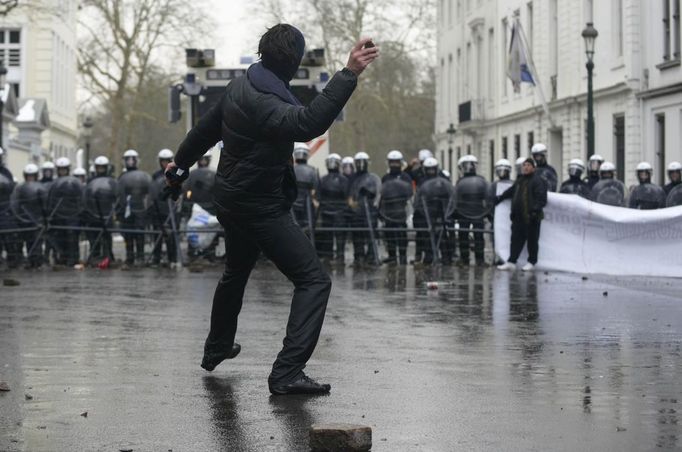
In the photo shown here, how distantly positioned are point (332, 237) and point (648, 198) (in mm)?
5227

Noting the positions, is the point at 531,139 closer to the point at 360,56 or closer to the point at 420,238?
the point at 420,238

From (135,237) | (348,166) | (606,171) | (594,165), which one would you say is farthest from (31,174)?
(606,171)

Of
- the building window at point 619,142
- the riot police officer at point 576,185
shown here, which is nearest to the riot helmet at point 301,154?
the riot police officer at point 576,185

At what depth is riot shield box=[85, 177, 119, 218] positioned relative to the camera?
24641 millimetres

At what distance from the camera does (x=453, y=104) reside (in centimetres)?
6819

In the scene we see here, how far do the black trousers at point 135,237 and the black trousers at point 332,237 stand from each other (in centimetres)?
282

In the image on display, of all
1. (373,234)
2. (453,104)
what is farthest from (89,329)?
(453,104)

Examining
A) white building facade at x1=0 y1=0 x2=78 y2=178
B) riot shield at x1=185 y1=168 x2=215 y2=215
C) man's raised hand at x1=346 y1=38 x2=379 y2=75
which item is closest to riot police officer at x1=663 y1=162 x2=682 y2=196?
riot shield at x1=185 y1=168 x2=215 y2=215

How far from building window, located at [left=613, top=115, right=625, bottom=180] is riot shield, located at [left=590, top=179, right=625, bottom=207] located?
1574 centimetres

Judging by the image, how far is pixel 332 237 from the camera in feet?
82.2

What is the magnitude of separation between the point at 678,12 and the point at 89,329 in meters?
26.7

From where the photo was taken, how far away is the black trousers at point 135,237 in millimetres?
24469

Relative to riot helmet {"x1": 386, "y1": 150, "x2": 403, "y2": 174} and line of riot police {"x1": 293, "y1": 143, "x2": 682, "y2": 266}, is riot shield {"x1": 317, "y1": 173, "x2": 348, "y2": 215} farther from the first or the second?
riot helmet {"x1": 386, "y1": 150, "x2": 403, "y2": 174}

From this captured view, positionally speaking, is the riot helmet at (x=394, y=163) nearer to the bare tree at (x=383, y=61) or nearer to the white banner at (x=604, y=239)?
the white banner at (x=604, y=239)
